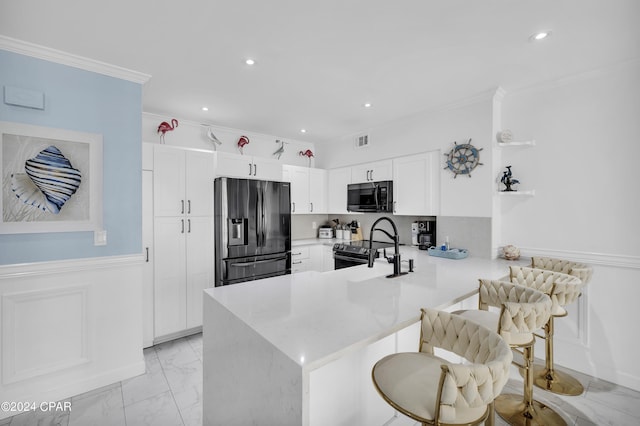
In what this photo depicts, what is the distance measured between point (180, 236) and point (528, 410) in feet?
11.1

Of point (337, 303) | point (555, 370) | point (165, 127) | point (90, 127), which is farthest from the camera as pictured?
point (165, 127)

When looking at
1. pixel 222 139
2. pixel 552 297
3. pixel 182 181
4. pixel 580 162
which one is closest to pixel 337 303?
pixel 552 297

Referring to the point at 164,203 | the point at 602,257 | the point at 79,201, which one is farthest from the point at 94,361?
the point at 602,257

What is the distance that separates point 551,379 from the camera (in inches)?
93.9

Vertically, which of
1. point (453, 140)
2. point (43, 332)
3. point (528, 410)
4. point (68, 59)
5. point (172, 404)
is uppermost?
point (68, 59)

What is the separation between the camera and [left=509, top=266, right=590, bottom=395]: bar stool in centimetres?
191

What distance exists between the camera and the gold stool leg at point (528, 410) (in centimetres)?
188

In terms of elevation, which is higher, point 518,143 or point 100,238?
point 518,143

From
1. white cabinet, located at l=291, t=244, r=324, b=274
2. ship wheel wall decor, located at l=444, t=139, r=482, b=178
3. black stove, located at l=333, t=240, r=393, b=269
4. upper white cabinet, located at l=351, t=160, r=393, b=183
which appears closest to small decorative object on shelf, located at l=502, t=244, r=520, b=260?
ship wheel wall decor, located at l=444, t=139, r=482, b=178

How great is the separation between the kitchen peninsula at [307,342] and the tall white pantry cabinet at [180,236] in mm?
1661

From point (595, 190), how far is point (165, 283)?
167 inches

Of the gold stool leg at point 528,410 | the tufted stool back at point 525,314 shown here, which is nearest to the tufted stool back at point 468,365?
the tufted stool back at point 525,314

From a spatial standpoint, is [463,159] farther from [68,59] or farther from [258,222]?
[68,59]

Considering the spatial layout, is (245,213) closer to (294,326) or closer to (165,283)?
(165,283)
